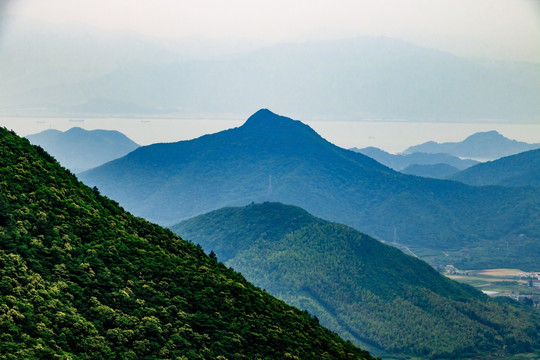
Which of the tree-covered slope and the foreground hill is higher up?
the foreground hill

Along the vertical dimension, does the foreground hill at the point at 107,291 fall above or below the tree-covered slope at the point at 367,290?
above

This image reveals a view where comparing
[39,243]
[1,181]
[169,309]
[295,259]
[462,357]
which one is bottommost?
[462,357]

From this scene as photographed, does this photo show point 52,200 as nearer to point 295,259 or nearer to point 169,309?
point 169,309

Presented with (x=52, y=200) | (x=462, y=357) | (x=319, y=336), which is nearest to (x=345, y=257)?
(x=462, y=357)

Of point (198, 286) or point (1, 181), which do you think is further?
point (198, 286)

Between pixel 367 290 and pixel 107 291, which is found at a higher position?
pixel 107 291
